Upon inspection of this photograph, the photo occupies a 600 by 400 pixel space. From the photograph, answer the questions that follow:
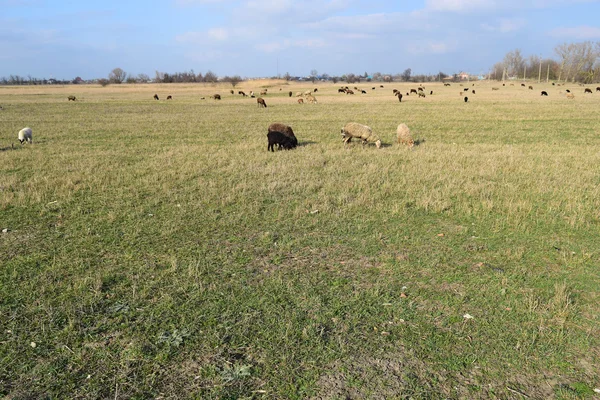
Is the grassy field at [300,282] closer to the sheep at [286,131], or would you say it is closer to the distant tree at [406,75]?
the sheep at [286,131]

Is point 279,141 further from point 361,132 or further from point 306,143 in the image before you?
point 361,132

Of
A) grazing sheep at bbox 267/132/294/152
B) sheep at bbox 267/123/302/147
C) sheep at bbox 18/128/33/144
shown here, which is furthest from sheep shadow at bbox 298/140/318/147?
sheep at bbox 18/128/33/144

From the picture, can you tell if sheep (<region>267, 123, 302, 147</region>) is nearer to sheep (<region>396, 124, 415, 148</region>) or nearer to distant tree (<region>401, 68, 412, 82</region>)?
sheep (<region>396, 124, 415, 148</region>)

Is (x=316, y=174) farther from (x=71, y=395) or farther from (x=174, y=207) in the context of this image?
(x=71, y=395)

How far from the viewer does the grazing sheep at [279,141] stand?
15030 mm

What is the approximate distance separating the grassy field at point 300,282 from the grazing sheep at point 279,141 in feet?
11.3

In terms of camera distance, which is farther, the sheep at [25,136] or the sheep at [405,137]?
the sheep at [25,136]

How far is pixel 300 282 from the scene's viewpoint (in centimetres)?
530

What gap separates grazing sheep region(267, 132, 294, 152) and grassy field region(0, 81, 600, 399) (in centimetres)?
344

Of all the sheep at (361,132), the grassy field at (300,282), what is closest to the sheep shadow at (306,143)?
the sheep at (361,132)

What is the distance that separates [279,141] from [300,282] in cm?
1041

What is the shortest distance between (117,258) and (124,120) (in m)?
22.8

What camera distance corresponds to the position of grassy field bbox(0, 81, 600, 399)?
361 centimetres

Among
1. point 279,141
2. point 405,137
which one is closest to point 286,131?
point 279,141
